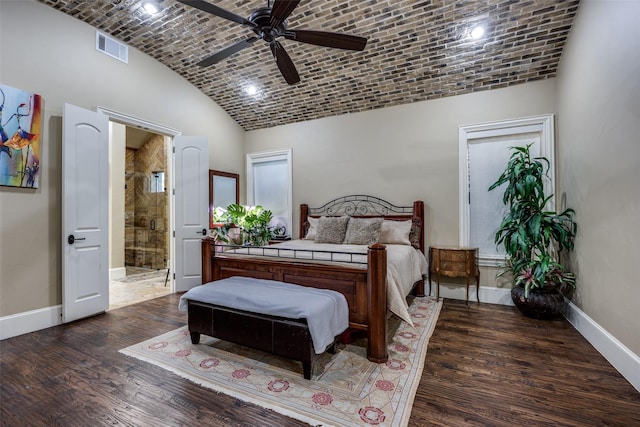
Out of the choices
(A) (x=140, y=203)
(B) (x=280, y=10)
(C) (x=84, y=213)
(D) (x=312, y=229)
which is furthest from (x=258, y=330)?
(A) (x=140, y=203)

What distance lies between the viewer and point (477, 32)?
333cm

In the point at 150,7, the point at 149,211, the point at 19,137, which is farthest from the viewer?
the point at 149,211

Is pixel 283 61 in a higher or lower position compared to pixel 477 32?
lower

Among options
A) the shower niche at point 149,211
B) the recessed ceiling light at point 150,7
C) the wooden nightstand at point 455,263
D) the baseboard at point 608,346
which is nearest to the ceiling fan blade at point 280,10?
the recessed ceiling light at point 150,7

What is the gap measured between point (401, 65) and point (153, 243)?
20.6ft

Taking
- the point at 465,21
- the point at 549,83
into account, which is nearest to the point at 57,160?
the point at 465,21

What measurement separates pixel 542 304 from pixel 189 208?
16.3 ft

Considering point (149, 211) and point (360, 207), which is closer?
point (360, 207)

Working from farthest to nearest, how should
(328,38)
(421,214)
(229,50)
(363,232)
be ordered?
(421,214) < (363,232) < (229,50) < (328,38)

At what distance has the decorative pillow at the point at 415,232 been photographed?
423 centimetres

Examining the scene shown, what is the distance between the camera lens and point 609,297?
248 centimetres

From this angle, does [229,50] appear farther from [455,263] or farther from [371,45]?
[455,263]

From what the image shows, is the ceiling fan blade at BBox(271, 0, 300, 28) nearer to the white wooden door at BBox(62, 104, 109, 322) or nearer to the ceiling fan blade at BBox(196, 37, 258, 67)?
the ceiling fan blade at BBox(196, 37, 258, 67)

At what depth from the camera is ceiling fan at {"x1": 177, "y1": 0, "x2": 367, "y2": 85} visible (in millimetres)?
2115
